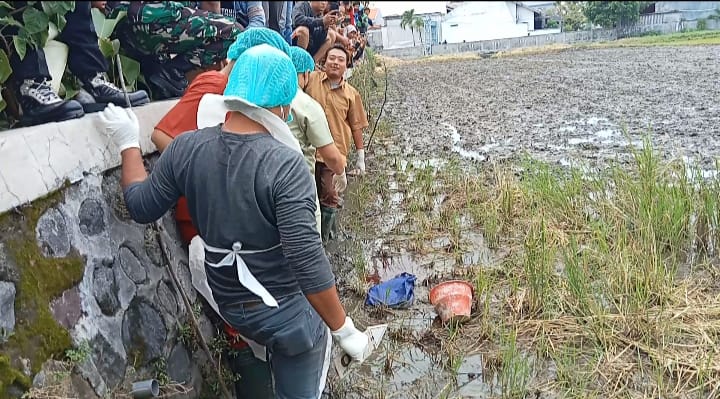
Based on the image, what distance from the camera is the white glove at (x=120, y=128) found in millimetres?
2193

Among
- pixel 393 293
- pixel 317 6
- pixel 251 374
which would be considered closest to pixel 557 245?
pixel 393 293

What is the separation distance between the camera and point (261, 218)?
1859 millimetres

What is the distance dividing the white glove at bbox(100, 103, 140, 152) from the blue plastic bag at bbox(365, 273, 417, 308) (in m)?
1.72

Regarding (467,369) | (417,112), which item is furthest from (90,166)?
(417,112)

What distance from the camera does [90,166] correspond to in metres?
2.18

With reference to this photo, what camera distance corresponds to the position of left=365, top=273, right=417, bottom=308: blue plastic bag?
3.46 meters

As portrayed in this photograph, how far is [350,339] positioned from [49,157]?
1129 mm

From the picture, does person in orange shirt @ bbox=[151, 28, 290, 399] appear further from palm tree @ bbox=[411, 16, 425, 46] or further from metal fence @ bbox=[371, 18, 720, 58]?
metal fence @ bbox=[371, 18, 720, 58]

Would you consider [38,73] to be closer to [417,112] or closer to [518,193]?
[518,193]

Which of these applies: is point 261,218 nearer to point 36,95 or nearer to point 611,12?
point 36,95

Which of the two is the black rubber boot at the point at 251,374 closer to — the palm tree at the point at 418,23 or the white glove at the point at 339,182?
the white glove at the point at 339,182

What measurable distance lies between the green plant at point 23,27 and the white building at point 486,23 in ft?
7.61

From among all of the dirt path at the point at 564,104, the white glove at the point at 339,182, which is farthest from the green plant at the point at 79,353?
the dirt path at the point at 564,104

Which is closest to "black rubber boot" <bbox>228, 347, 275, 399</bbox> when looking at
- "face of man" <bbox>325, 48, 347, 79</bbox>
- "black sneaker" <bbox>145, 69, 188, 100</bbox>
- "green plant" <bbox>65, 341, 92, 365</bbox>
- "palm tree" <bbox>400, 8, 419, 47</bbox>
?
"green plant" <bbox>65, 341, 92, 365</bbox>
